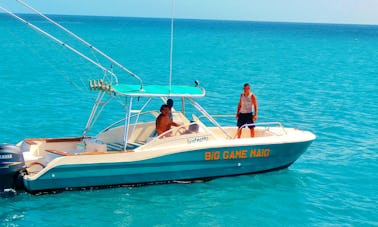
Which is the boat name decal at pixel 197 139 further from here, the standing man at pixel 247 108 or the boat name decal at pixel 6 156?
the boat name decal at pixel 6 156

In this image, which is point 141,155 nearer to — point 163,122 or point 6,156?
point 163,122

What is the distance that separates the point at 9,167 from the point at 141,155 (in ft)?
9.03

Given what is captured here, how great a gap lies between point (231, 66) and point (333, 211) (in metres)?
38.5

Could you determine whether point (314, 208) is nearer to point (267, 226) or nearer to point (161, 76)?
point (267, 226)

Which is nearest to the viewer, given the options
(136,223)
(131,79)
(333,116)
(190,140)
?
(136,223)

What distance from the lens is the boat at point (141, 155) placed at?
1189 cm

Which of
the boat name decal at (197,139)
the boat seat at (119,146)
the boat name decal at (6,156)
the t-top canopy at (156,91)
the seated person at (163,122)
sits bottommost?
the boat seat at (119,146)

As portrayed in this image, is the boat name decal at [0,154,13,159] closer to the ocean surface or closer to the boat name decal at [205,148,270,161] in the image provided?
the ocean surface

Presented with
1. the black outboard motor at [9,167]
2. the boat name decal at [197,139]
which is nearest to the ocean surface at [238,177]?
the black outboard motor at [9,167]

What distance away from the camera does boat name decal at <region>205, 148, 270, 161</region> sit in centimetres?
1292

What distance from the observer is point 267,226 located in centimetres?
1137

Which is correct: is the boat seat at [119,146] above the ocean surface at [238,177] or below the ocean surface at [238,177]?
above

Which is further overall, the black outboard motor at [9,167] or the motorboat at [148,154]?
the motorboat at [148,154]

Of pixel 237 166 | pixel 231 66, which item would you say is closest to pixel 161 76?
pixel 231 66
